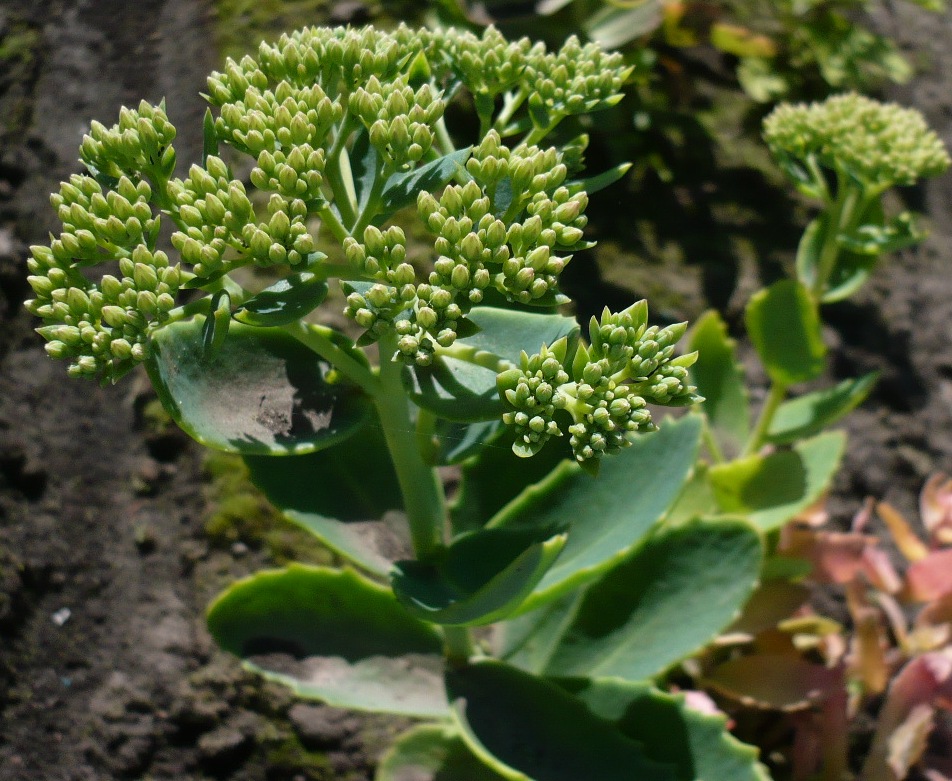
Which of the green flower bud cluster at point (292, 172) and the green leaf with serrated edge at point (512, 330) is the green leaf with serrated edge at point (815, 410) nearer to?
the green leaf with serrated edge at point (512, 330)

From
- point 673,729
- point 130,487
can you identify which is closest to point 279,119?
point 673,729

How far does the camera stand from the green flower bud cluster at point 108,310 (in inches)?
35.9

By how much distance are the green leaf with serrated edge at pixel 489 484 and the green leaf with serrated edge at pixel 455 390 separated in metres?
0.39

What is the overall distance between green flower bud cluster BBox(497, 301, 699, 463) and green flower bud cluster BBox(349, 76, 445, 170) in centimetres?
25

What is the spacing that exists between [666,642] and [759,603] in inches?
16.7

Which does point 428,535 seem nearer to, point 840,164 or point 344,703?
point 344,703

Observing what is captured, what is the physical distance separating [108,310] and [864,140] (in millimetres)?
1387

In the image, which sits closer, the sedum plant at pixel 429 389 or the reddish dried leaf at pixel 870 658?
the sedum plant at pixel 429 389

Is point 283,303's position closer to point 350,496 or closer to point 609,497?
point 350,496

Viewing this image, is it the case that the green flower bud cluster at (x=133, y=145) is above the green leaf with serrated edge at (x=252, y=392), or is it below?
above

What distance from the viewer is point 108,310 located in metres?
0.90

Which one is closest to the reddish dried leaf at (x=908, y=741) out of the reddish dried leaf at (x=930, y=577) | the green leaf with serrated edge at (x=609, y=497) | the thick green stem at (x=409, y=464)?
the reddish dried leaf at (x=930, y=577)

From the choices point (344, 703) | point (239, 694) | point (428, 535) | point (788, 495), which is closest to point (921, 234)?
point (788, 495)

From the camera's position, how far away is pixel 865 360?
2.27 metres
